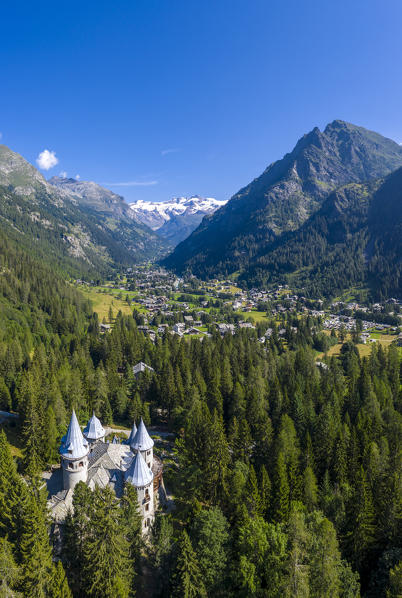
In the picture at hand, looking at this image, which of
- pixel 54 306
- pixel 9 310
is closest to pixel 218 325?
pixel 54 306

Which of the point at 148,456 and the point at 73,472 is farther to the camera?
the point at 148,456

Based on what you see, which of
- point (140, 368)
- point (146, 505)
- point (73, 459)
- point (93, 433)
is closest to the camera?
point (73, 459)

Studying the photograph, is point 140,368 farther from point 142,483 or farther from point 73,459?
point 142,483

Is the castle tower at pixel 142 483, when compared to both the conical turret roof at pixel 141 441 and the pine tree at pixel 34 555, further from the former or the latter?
the pine tree at pixel 34 555

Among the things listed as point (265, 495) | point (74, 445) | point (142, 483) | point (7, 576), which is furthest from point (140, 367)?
point (7, 576)

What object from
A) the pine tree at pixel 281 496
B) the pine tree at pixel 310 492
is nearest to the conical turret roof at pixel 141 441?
the pine tree at pixel 281 496

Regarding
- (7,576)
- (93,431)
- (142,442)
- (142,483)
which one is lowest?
(142,483)

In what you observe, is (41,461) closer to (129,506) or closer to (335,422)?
(129,506)

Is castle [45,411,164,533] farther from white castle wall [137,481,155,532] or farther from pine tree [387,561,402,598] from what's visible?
pine tree [387,561,402,598]
